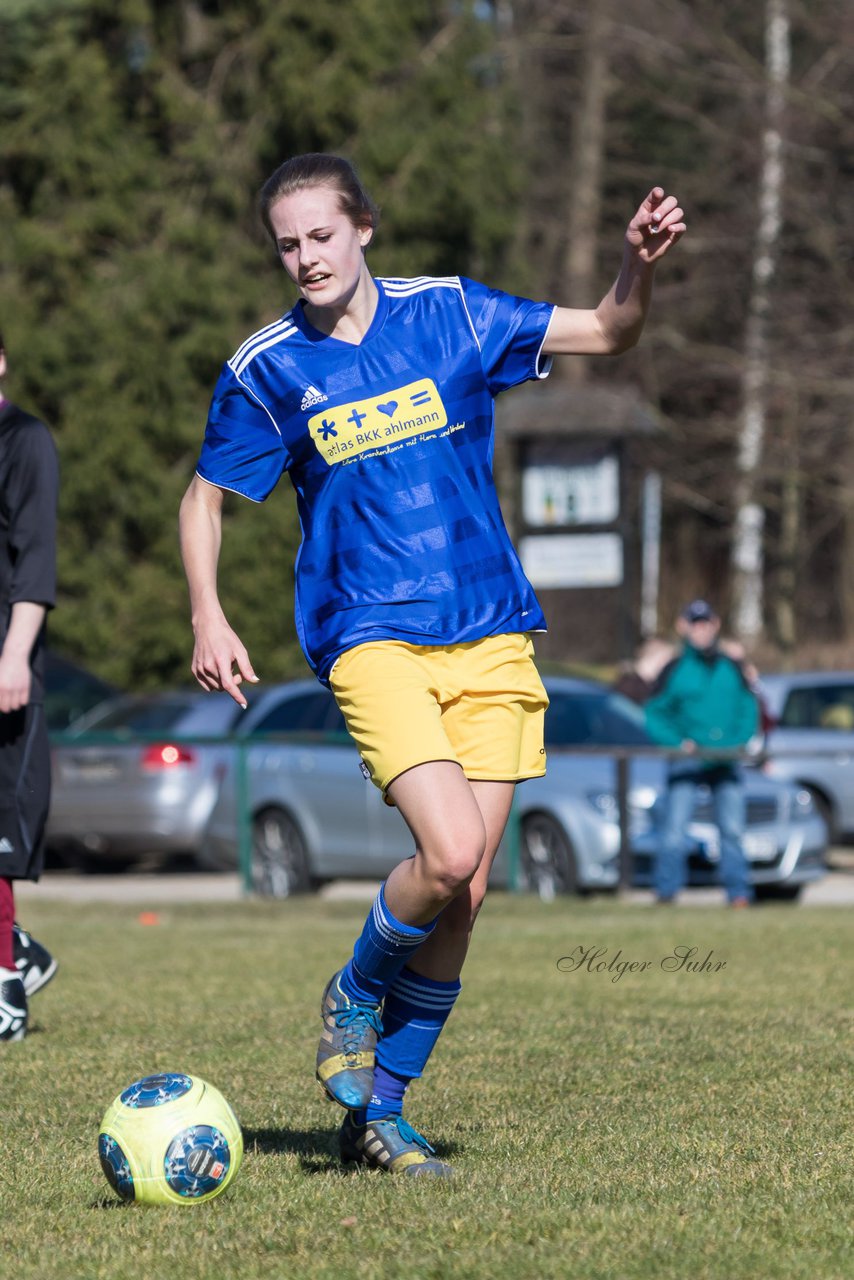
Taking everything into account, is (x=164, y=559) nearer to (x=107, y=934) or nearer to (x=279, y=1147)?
(x=107, y=934)

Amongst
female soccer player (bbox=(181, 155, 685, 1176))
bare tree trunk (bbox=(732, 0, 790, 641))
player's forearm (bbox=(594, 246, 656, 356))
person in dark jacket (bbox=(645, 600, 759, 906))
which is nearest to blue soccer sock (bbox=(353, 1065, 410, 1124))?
female soccer player (bbox=(181, 155, 685, 1176))

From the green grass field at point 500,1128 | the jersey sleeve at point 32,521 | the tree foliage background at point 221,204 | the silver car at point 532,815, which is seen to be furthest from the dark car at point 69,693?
the jersey sleeve at point 32,521

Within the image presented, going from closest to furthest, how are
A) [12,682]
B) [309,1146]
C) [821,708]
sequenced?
[309,1146], [12,682], [821,708]

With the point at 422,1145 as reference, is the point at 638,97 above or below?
above

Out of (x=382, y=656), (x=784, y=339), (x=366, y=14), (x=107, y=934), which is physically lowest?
(x=107, y=934)

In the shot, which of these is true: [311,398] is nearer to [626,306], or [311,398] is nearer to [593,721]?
[626,306]

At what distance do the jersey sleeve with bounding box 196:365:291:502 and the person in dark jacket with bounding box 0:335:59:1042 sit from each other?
1789 millimetres

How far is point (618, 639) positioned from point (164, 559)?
22.6 feet

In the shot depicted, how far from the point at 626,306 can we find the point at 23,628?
249cm

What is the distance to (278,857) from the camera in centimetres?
1597

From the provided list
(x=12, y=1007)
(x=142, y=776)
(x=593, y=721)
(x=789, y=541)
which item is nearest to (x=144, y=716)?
(x=142, y=776)

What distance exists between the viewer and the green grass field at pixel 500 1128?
380cm

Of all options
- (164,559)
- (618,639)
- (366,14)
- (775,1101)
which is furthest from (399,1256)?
(366,14)

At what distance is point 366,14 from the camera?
26109 mm
